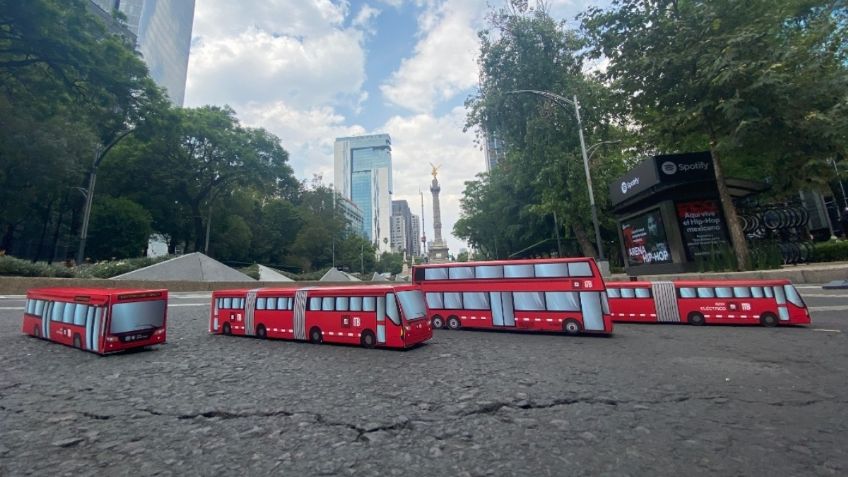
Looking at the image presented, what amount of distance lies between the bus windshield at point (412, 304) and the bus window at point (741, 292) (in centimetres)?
955

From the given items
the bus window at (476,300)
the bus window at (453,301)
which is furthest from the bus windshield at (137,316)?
the bus window at (476,300)

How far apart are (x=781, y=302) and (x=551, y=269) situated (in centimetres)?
634

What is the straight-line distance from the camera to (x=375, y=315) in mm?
8758

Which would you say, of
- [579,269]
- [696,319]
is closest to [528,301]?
[579,269]

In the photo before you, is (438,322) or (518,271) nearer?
(518,271)

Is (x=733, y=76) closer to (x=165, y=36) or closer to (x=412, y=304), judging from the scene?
(x=412, y=304)

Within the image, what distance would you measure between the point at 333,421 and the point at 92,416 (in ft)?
9.31

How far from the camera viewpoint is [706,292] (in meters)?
11.4

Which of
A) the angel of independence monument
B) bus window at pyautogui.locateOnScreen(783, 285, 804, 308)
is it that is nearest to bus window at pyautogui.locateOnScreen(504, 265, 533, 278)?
bus window at pyautogui.locateOnScreen(783, 285, 804, 308)

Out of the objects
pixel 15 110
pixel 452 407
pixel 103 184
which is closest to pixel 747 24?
pixel 452 407

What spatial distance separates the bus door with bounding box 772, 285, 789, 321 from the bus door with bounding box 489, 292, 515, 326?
7.34 m

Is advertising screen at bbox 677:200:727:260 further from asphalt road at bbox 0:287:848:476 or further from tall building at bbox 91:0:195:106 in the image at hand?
tall building at bbox 91:0:195:106

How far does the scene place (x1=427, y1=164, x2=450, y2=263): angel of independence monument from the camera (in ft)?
316

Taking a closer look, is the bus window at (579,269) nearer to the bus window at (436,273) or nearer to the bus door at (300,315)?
the bus window at (436,273)
